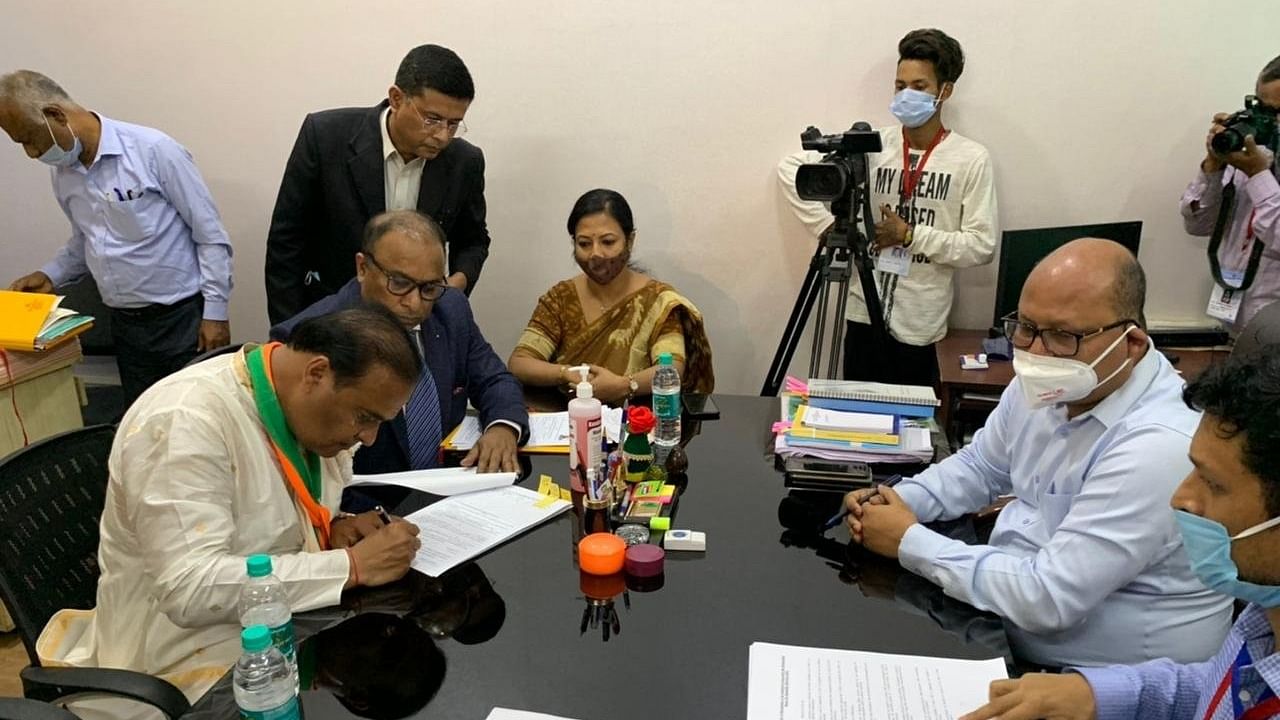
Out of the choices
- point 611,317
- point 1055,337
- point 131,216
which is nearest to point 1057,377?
point 1055,337

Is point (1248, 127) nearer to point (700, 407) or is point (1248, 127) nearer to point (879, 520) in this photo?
point (700, 407)

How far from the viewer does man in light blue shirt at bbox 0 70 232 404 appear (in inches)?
107

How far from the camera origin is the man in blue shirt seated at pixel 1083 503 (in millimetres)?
1257

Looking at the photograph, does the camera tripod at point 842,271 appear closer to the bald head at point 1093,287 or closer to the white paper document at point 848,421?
the white paper document at point 848,421

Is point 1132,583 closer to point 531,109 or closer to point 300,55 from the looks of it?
point 531,109

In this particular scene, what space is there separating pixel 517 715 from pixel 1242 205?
9.68 ft

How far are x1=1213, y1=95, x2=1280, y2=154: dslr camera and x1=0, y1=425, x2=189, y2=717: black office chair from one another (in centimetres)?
306

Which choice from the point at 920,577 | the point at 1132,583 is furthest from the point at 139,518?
Result: the point at 1132,583

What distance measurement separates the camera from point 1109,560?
1249mm

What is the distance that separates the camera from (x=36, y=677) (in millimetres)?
1210

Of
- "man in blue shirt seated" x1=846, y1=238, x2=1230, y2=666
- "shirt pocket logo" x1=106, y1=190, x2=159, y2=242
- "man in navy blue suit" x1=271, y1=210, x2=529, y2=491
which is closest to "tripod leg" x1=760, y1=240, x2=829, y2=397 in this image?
"man in navy blue suit" x1=271, y1=210, x2=529, y2=491

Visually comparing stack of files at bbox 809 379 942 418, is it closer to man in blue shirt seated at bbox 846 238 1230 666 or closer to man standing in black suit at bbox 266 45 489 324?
man in blue shirt seated at bbox 846 238 1230 666

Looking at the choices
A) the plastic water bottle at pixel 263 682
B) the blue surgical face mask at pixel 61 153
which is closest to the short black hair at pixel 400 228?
the plastic water bottle at pixel 263 682

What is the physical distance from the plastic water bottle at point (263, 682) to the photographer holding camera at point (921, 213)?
7.54 feet
